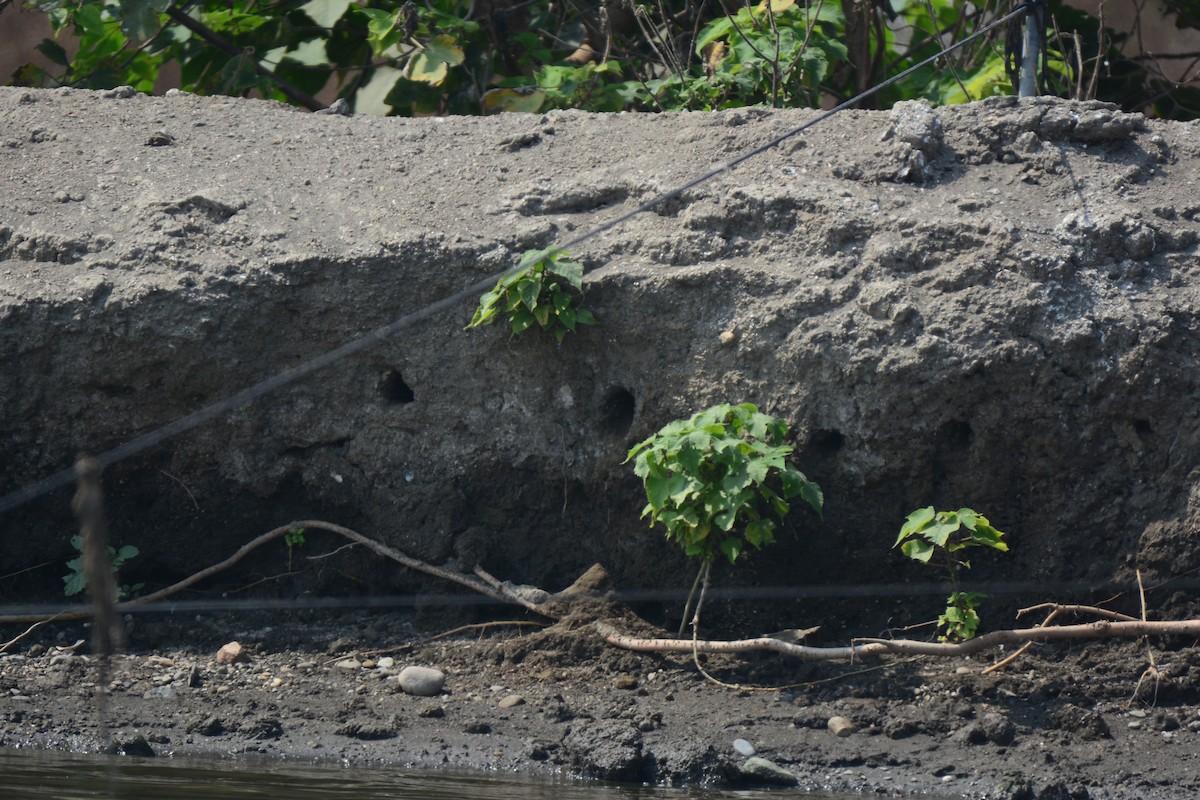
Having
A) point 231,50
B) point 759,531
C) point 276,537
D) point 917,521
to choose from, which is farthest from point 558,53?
point 917,521

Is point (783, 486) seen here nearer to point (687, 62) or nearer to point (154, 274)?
point (154, 274)

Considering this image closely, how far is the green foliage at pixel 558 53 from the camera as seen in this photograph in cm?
607

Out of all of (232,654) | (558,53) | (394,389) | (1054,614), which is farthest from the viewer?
(558,53)

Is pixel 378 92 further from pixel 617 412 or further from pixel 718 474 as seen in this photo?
pixel 718 474

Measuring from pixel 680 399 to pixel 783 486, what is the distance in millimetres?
508

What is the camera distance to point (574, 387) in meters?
4.72

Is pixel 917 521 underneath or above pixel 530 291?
underneath

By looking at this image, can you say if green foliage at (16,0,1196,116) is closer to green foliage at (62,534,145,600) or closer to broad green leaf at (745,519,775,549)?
broad green leaf at (745,519,775,549)

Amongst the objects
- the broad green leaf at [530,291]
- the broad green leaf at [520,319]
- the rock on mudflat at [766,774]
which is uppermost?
the broad green leaf at [530,291]

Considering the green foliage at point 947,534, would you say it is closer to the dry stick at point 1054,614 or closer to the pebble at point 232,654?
the dry stick at point 1054,614

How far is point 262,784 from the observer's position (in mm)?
3666

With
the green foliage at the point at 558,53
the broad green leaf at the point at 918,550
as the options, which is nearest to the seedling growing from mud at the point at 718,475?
the broad green leaf at the point at 918,550

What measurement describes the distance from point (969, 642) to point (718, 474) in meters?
0.89

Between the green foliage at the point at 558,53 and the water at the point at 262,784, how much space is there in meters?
3.26
